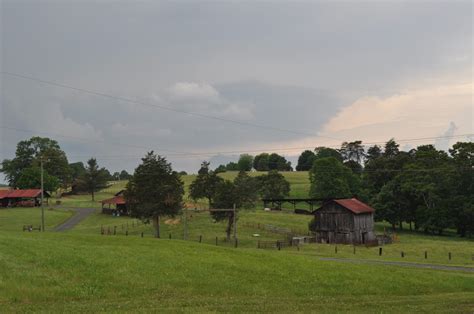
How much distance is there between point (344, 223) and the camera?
69.2m

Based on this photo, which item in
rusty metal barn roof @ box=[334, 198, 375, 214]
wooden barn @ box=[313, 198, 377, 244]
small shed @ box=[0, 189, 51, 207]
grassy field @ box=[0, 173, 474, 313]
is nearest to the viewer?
grassy field @ box=[0, 173, 474, 313]

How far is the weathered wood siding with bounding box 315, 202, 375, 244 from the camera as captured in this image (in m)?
68.5

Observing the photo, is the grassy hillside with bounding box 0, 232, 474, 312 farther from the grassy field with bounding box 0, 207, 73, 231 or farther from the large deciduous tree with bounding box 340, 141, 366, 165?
the large deciduous tree with bounding box 340, 141, 366, 165

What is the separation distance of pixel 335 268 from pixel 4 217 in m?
74.6

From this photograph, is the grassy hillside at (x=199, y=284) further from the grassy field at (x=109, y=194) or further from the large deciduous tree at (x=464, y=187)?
the grassy field at (x=109, y=194)

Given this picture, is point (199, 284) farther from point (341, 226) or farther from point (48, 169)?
point (48, 169)

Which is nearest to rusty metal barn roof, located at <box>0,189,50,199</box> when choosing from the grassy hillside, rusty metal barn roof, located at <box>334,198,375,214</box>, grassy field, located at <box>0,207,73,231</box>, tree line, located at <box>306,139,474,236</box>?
grassy field, located at <box>0,207,73,231</box>

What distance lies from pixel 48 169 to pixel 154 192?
82.6 meters

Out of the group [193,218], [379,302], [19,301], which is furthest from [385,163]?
[19,301]

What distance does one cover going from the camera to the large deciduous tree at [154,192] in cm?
6036

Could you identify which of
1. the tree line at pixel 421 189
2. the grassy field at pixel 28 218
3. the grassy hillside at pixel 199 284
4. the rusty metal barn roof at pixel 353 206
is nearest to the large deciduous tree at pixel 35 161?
the grassy field at pixel 28 218

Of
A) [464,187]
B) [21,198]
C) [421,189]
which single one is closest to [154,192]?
[421,189]

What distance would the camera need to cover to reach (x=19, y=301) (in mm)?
17188

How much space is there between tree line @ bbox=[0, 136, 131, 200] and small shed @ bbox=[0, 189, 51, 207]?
31.8 ft
